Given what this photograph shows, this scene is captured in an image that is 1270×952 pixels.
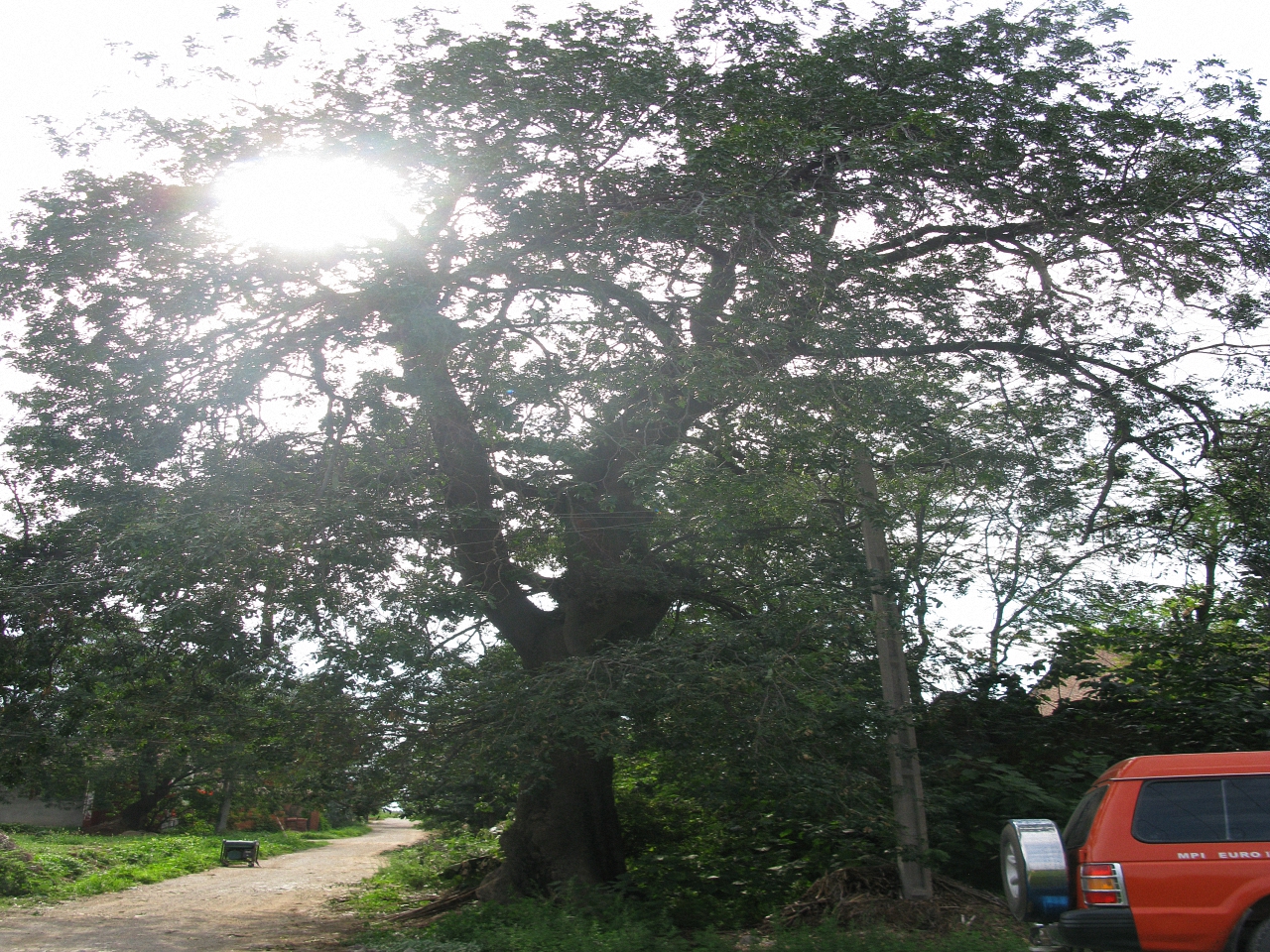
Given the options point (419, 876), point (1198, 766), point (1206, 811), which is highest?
point (1198, 766)

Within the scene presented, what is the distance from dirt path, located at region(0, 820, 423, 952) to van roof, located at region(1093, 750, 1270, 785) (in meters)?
9.30

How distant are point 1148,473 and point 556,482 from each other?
725 cm

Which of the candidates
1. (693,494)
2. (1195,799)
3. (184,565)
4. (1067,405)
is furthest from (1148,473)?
(184,565)

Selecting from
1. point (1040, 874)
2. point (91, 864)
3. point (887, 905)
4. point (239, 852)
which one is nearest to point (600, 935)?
point (887, 905)

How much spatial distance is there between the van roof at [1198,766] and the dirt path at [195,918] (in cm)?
930

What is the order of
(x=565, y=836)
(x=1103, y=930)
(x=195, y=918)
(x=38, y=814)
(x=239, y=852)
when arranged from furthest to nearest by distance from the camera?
(x=38, y=814), (x=239, y=852), (x=195, y=918), (x=565, y=836), (x=1103, y=930)

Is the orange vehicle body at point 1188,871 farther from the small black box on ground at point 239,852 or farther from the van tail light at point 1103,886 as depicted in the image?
the small black box on ground at point 239,852

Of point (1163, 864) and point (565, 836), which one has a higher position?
point (1163, 864)

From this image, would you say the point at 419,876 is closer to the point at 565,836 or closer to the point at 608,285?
the point at 565,836

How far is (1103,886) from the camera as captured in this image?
535 centimetres

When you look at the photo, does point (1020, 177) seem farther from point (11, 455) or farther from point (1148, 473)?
point (11, 455)

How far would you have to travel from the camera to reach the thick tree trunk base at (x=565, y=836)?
11555mm

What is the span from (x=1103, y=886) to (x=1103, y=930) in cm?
24

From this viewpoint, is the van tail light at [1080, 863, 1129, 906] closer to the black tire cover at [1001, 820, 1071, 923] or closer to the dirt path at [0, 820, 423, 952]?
the black tire cover at [1001, 820, 1071, 923]
